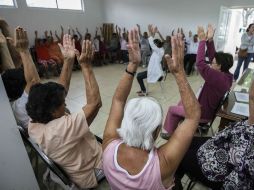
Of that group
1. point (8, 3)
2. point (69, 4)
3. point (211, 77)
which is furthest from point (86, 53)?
point (69, 4)

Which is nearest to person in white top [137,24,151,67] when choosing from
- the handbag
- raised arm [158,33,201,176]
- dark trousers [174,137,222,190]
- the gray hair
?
the handbag

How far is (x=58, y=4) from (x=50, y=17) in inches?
26.7

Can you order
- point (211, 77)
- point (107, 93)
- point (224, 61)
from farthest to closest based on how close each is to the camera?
point (107, 93), point (224, 61), point (211, 77)

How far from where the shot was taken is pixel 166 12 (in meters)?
7.19

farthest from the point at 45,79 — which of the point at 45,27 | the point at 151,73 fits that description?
the point at 151,73

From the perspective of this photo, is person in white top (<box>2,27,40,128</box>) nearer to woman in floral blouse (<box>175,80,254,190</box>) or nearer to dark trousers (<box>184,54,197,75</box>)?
woman in floral blouse (<box>175,80,254,190</box>)

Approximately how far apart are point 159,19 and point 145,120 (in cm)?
738

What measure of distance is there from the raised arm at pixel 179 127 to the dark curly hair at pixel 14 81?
1.35m

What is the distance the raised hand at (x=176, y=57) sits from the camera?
92 centimetres

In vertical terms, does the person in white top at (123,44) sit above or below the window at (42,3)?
below

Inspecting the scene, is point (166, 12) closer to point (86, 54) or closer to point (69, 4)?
point (69, 4)

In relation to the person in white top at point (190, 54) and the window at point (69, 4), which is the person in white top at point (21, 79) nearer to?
the person in white top at point (190, 54)

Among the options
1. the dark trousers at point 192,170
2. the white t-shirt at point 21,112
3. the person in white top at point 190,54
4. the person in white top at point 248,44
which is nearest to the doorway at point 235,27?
the person in white top at point 190,54

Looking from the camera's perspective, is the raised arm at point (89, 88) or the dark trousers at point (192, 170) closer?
the raised arm at point (89, 88)
